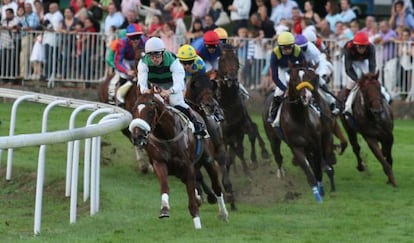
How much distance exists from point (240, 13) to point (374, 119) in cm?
806

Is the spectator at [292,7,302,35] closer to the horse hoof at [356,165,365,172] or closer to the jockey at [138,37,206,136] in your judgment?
the horse hoof at [356,165,365,172]

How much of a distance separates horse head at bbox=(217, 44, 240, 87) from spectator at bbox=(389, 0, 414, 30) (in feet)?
28.4

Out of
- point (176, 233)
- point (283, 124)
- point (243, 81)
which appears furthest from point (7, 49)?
point (176, 233)

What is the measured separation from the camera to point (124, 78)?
60.9 feet

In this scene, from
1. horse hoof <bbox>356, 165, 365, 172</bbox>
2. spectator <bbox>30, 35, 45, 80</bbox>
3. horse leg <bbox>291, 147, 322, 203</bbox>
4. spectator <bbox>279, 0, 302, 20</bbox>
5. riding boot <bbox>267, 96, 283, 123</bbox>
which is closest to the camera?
horse leg <bbox>291, 147, 322, 203</bbox>

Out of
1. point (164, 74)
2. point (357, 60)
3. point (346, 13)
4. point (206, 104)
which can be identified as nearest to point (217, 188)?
point (206, 104)

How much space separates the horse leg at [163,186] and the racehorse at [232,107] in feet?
12.8

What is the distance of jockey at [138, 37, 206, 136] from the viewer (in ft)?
43.5

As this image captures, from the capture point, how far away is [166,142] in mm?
12805

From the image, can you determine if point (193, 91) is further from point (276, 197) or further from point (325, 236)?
point (325, 236)

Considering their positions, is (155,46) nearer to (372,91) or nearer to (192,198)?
(192,198)

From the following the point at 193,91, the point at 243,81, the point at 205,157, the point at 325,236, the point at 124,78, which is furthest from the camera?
the point at 243,81

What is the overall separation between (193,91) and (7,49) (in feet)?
35.7

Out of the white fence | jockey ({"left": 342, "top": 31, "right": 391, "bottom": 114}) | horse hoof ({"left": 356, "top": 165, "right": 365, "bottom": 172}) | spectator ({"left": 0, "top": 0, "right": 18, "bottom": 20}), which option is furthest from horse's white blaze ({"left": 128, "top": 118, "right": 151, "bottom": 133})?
spectator ({"left": 0, "top": 0, "right": 18, "bottom": 20})
